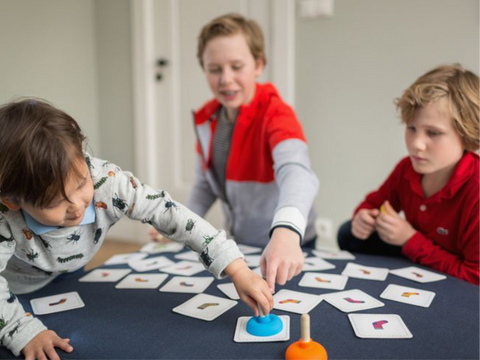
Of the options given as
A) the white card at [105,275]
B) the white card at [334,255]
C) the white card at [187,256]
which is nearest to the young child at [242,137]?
the white card at [334,255]

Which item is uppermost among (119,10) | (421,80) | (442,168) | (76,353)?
(119,10)

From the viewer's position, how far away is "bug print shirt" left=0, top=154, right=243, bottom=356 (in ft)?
3.23

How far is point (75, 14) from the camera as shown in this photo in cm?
322

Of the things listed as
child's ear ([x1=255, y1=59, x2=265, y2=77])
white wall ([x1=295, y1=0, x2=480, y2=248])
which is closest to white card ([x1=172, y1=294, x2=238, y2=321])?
child's ear ([x1=255, y1=59, x2=265, y2=77])

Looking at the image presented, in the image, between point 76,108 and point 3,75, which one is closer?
point 3,75

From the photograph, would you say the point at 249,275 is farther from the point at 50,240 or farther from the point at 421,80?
the point at 421,80

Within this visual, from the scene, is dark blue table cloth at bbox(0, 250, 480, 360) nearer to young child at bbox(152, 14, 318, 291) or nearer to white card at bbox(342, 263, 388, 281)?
white card at bbox(342, 263, 388, 281)

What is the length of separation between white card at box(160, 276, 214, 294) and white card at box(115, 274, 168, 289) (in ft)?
0.10

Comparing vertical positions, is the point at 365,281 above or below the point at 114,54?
below

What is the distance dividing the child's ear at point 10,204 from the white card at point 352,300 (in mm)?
690

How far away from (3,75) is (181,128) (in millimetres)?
1125

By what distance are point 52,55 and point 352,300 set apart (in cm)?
272

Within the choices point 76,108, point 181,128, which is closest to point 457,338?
point 181,128

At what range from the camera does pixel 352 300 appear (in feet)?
3.50
